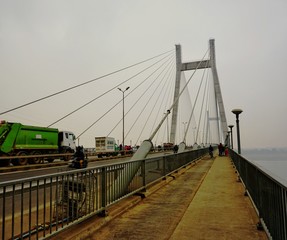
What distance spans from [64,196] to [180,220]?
2474 mm

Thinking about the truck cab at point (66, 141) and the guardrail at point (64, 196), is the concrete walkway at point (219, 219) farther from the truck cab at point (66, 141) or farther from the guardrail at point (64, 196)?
the truck cab at point (66, 141)

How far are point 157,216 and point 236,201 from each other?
2810 mm

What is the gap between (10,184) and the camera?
11.8ft

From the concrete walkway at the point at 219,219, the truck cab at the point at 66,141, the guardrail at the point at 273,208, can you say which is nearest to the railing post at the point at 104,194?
the concrete walkway at the point at 219,219

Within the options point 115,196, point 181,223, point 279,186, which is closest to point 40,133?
point 115,196

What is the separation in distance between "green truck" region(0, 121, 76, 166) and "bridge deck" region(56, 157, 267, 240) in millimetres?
15436

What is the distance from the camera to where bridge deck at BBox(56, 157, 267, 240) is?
4.86 m

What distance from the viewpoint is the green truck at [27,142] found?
2184 cm

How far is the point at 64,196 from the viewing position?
17.6ft

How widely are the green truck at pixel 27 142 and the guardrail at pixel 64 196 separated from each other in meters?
14.6

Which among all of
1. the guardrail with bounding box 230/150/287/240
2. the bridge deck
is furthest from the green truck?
the guardrail with bounding box 230/150/287/240

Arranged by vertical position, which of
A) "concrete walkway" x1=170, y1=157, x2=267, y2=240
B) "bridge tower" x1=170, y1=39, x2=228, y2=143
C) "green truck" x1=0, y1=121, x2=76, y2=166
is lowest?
"concrete walkway" x1=170, y1=157, x2=267, y2=240

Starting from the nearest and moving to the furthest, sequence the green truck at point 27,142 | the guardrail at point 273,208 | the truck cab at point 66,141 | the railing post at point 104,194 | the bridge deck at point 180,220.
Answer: the guardrail at point 273,208, the bridge deck at point 180,220, the railing post at point 104,194, the green truck at point 27,142, the truck cab at point 66,141

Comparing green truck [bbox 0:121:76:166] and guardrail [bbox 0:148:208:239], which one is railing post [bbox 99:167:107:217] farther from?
green truck [bbox 0:121:76:166]
